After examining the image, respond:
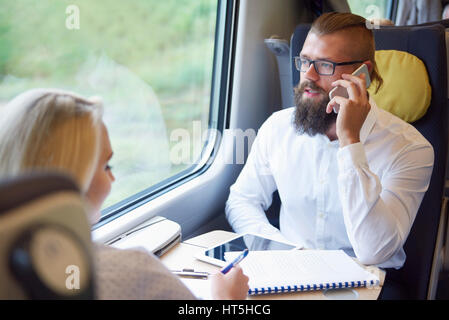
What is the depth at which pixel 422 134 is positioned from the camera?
153 cm

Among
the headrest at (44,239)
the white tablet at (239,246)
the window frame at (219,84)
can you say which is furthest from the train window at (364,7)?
the headrest at (44,239)

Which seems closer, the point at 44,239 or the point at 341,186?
the point at 44,239

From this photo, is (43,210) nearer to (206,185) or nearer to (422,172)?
(422,172)

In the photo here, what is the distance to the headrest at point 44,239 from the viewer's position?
340mm

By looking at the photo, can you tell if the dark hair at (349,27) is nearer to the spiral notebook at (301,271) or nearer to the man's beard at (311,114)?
the man's beard at (311,114)

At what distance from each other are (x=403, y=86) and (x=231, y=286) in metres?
1.01

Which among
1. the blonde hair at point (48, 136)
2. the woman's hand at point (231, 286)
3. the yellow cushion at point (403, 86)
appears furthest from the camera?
the yellow cushion at point (403, 86)


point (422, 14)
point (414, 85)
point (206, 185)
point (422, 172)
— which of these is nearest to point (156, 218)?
point (206, 185)

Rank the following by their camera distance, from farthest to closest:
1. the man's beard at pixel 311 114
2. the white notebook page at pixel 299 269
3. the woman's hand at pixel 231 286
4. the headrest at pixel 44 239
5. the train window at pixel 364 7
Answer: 1. the train window at pixel 364 7
2. the man's beard at pixel 311 114
3. the white notebook page at pixel 299 269
4. the woman's hand at pixel 231 286
5. the headrest at pixel 44 239

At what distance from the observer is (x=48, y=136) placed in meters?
0.58

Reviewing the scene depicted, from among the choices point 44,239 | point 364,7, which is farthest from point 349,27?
point 364,7

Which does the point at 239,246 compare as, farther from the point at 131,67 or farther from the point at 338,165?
the point at 131,67

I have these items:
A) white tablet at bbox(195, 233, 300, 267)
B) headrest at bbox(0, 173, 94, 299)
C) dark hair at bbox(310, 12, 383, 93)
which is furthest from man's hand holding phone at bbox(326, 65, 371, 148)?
headrest at bbox(0, 173, 94, 299)
